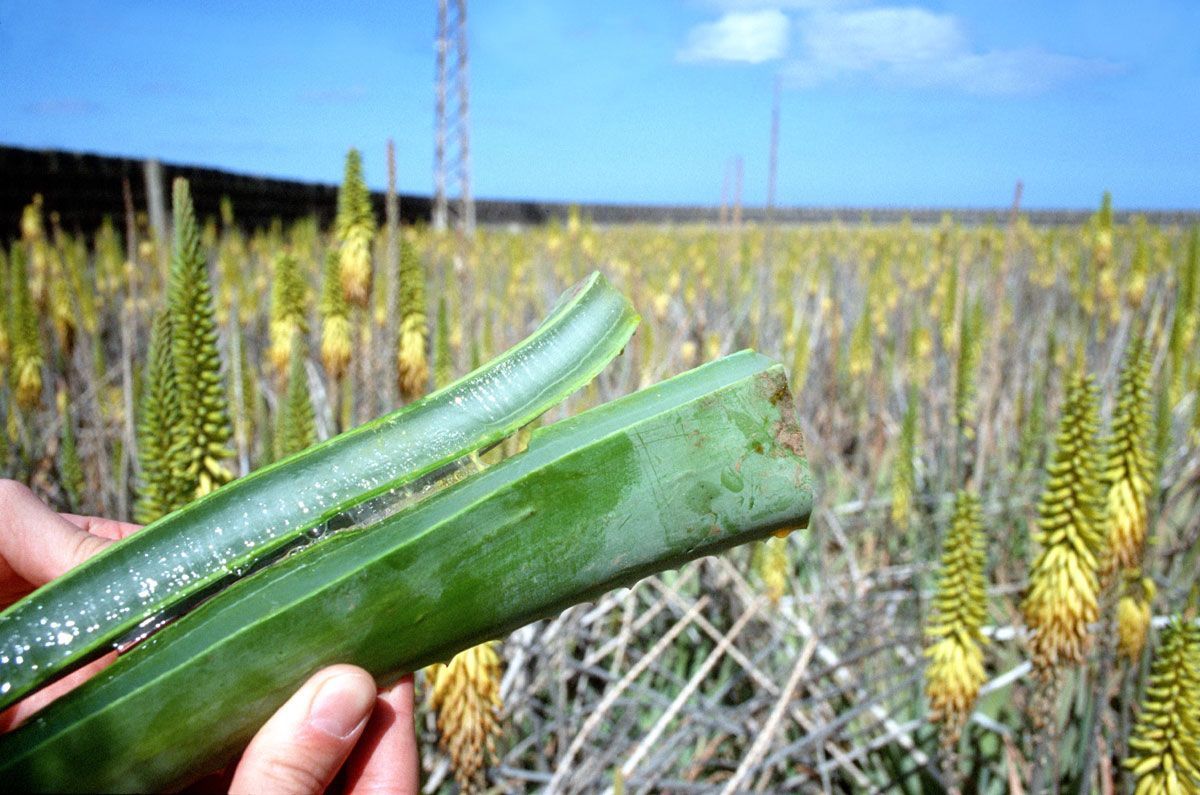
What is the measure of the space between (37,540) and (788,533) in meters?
0.98

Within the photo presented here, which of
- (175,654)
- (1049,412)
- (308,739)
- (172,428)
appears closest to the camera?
(175,654)

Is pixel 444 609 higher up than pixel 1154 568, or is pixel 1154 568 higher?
pixel 444 609

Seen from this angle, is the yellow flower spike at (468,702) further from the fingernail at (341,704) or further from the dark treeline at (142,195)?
the dark treeline at (142,195)

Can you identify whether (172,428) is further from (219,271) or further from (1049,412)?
(1049,412)

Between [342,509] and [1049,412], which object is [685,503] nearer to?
[342,509]

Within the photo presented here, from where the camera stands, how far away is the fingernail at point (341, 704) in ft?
2.50

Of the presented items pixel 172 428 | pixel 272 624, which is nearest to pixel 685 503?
pixel 272 624

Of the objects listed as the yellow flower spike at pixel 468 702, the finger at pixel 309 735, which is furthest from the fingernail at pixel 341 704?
the yellow flower spike at pixel 468 702

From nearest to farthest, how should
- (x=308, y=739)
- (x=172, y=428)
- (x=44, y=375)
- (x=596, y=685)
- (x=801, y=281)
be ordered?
(x=308, y=739)
(x=172, y=428)
(x=596, y=685)
(x=44, y=375)
(x=801, y=281)

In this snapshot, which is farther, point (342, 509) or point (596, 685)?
point (596, 685)

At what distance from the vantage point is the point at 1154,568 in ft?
10.3

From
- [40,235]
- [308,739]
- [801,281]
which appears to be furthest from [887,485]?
[40,235]

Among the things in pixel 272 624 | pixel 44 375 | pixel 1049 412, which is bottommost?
pixel 1049 412

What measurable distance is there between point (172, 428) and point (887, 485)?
148 inches
